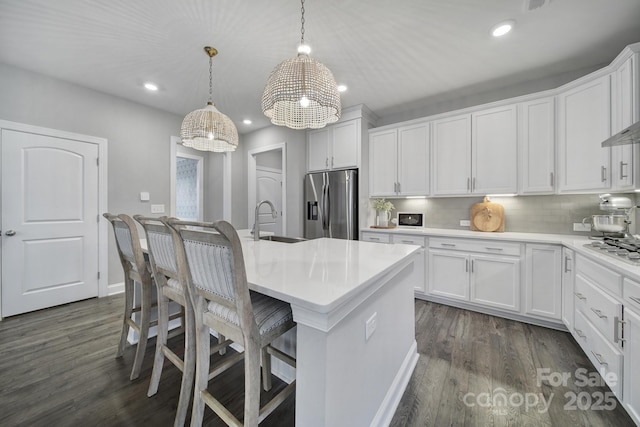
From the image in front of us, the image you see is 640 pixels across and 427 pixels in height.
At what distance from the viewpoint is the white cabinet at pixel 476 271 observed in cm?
254

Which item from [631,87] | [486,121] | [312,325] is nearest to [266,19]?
[312,325]

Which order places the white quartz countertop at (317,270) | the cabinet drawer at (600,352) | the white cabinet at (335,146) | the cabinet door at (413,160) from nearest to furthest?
the white quartz countertop at (317,270), the cabinet drawer at (600,352), the cabinet door at (413,160), the white cabinet at (335,146)

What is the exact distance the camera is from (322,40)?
7.05 ft

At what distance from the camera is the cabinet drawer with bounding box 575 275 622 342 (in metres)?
1.46

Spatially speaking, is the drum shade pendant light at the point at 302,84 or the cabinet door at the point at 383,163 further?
the cabinet door at the point at 383,163

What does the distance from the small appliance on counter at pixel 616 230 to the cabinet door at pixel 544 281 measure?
356 millimetres

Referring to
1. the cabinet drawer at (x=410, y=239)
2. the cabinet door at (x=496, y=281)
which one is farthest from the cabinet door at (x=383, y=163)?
the cabinet door at (x=496, y=281)

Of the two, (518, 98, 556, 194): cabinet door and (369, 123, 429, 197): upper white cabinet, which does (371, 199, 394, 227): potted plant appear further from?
(518, 98, 556, 194): cabinet door

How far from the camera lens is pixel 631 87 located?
1882 mm

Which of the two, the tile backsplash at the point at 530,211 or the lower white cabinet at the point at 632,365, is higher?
the tile backsplash at the point at 530,211

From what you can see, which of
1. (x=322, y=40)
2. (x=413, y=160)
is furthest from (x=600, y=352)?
(x=322, y=40)

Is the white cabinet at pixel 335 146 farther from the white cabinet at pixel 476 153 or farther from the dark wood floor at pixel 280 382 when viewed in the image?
the dark wood floor at pixel 280 382

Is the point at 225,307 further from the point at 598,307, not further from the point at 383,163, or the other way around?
the point at 383,163

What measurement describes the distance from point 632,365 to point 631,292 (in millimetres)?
379
